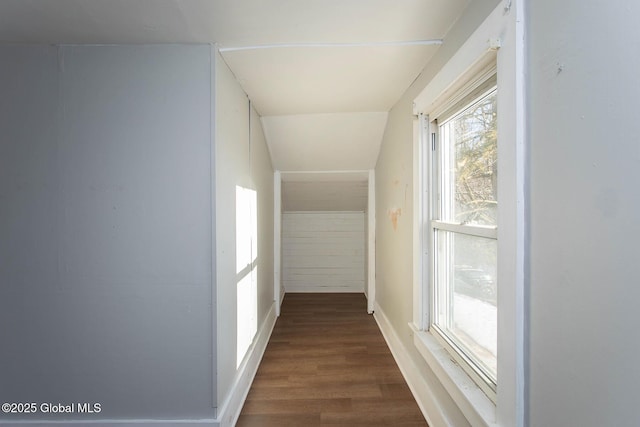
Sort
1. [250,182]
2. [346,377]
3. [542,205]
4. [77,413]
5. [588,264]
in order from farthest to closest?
[250,182] → [346,377] → [77,413] → [542,205] → [588,264]

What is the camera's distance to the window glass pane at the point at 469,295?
47.8 inches

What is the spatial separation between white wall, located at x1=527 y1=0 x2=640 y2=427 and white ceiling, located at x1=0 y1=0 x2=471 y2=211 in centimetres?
62

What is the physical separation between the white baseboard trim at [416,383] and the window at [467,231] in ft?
1.06

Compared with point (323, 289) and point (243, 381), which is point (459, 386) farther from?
point (323, 289)

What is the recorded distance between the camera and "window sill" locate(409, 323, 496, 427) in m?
1.11

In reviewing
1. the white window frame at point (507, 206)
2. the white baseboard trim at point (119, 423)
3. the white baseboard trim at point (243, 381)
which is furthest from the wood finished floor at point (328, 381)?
the white window frame at point (507, 206)

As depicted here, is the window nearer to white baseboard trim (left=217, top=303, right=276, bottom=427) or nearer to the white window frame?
the white window frame

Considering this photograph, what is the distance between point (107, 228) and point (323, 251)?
3239mm

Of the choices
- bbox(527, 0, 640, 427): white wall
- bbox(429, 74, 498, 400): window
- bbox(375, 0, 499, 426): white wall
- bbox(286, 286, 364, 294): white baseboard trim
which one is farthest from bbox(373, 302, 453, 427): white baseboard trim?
bbox(286, 286, 364, 294): white baseboard trim

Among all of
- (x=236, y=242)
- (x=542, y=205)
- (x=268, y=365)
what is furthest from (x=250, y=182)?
(x=542, y=205)

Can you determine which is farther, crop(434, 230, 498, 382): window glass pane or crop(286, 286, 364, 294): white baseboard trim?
crop(286, 286, 364, 294): white baseboard trim

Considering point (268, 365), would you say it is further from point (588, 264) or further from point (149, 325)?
point (588, 264)

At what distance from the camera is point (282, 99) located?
2287 millimetres

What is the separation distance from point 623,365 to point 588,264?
0.21 metres
